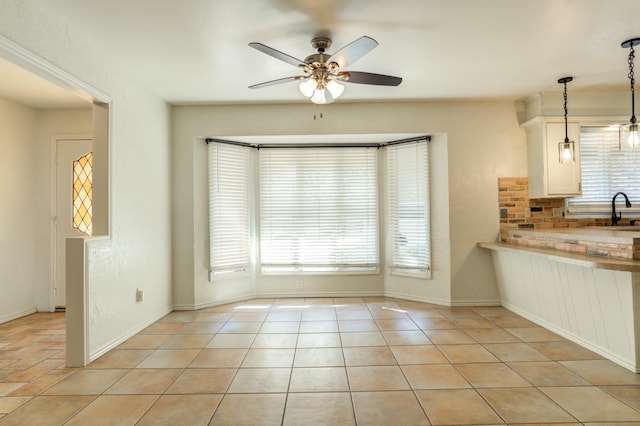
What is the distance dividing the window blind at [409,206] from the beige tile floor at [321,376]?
1.09 metres

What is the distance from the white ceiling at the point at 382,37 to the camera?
258cm

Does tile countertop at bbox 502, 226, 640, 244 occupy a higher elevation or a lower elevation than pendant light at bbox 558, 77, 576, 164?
lower

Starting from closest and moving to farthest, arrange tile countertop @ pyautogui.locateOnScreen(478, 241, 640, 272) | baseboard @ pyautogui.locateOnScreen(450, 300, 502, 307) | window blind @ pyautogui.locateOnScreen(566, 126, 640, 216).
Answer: tile countertop @ pyautogui.locateOnScreen(478, 241, 640, 272), window blind @ pyautogui.locateOnScreen(566, 126, 640, 216), baseboard @ pyautogui.locateOnScreen(450, 300, 502, 307)

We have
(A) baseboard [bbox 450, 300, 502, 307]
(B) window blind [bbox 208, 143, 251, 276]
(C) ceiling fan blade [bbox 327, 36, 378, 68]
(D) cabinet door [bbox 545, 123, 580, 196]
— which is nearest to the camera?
(C) ceiling fan blade [bbox 327, 36, 378, 68]

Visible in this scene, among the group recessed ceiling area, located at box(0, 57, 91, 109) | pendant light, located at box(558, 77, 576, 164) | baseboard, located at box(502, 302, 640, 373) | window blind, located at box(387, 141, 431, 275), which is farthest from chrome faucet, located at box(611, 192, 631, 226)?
recessed ceiling area, located at box(0, 57, 91, 109)

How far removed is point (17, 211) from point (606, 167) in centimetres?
770

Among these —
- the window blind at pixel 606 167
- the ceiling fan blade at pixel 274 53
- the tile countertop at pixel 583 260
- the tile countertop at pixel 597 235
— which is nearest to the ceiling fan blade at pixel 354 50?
the ceiling fan blade at pixel 274 53

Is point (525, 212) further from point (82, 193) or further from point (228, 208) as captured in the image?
point (82, 193)

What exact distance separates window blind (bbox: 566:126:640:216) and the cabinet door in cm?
24

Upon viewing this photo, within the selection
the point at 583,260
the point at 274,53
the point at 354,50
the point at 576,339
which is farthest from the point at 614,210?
the point at 274,53

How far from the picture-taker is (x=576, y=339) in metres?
3.31

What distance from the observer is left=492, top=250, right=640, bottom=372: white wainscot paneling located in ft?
9.00

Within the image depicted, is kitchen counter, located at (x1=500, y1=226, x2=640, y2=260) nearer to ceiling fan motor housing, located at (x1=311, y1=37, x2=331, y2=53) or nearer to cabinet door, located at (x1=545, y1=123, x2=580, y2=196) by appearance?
cabinet door, located at (x1=545, y1=123, x2=580, y2=196)

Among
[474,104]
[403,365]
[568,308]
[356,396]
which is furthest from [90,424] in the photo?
[474,104]
